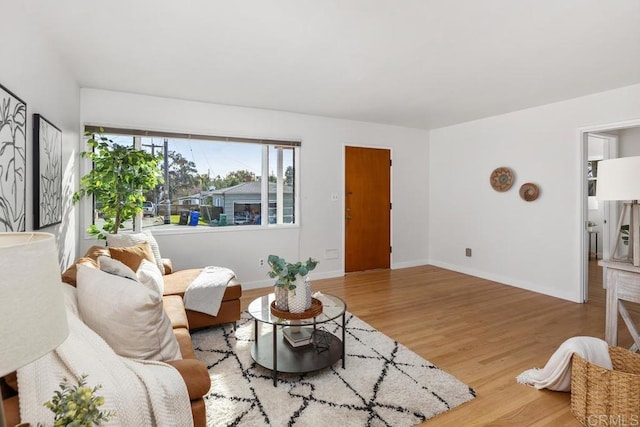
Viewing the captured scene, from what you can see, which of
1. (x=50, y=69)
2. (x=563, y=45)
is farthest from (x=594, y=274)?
(x=50, y=69)

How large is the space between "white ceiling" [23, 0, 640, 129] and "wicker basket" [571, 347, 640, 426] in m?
2.18

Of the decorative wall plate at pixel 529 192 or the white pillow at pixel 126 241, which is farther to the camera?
the decorative wall plate at pixel 529 192

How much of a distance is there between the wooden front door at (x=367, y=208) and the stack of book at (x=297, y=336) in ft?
8.63

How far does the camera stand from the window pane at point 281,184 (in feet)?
15.4

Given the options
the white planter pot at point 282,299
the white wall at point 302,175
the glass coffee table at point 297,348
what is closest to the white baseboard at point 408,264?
the white wall at point 302,175

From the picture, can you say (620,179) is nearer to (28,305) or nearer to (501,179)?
(501,179)

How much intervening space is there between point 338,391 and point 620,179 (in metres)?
2.45

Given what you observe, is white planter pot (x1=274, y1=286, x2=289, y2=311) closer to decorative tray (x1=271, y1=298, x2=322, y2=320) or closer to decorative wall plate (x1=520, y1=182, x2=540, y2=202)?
decorative tray (x1=271, y1=298, x2=322, y2=320)

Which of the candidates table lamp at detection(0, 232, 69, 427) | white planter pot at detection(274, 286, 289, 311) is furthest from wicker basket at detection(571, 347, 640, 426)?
table lamp at detection(0, 232, 69, 427)

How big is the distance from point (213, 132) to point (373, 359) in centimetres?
328

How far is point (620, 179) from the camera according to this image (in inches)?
91.3

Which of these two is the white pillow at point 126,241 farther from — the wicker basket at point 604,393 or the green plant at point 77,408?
the wicker basket at point 604,393

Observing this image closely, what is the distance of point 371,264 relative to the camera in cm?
543

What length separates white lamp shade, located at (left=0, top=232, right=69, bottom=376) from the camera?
60 cm
